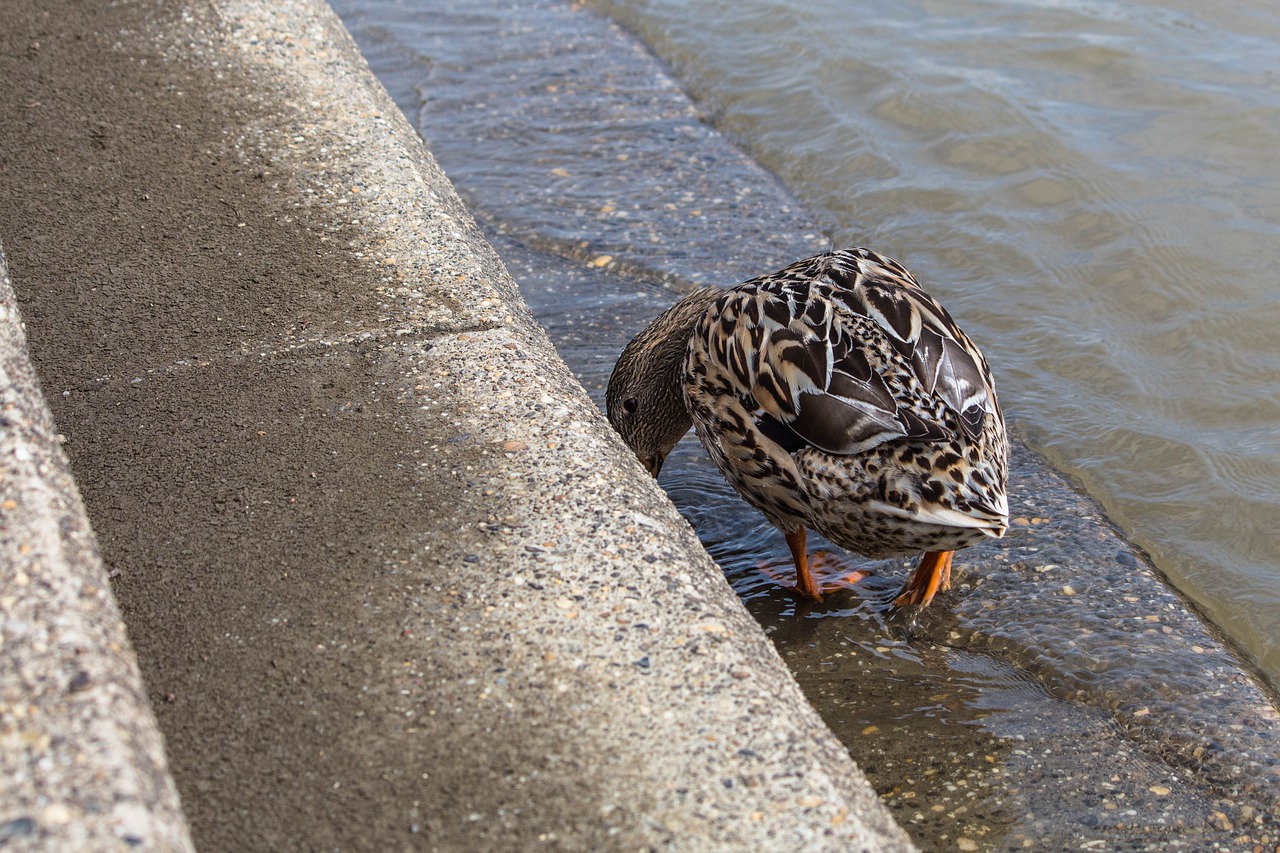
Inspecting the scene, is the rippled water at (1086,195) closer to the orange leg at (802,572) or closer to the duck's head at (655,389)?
the orange leg at (802,572)

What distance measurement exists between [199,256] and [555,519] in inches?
66.3

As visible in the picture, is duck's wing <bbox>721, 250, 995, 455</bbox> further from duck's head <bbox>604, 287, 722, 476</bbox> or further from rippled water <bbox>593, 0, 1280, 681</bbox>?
rippled water <bbox>593, 0, 1280, 681</bbox>

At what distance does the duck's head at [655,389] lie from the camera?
14.5ft

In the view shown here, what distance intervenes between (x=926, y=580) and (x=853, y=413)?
681 mm

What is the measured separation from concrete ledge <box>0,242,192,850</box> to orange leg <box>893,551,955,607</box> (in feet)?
8.06

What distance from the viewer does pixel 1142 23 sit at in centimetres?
850

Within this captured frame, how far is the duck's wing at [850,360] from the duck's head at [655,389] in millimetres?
488

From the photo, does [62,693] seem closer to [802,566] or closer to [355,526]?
[355,526]

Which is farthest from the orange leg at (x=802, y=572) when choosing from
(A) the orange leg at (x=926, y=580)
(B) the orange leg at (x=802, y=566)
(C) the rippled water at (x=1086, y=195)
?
(C) the rippled water at (x=1086, y=195)

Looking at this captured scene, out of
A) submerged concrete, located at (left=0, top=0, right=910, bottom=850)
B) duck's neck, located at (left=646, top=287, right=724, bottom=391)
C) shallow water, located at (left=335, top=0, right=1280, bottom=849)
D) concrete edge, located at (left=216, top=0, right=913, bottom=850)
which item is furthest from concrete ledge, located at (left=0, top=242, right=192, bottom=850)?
duck's neck, located at (left=646, top=287, right=724, bottom=391)

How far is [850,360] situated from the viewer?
3.58m

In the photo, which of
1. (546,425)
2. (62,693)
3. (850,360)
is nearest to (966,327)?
(850,360)

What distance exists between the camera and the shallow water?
3.12 m

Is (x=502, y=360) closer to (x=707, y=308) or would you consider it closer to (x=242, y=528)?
(x=242, y=528)
